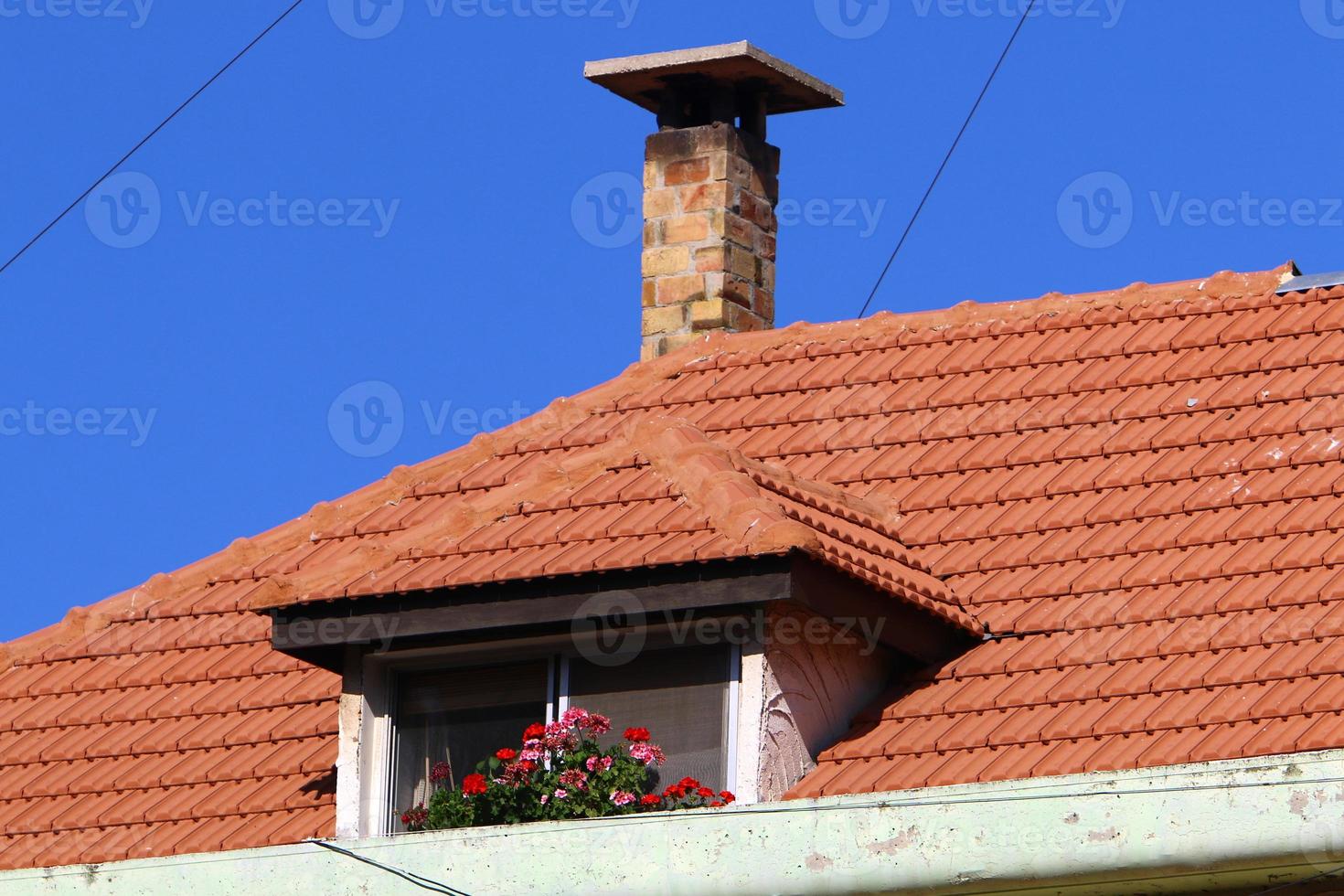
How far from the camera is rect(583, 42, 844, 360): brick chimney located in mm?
16500

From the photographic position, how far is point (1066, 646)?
12.0 metres

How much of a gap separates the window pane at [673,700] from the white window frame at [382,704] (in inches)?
2.9

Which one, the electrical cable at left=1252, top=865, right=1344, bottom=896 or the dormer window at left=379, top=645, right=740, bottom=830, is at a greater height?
the dormer window at left=379, top=645, right=740, bottom=830

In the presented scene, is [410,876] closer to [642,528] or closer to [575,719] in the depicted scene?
[575,719]

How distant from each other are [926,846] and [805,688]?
1.46m

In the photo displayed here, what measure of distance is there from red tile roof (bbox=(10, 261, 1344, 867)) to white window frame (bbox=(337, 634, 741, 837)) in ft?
0.96

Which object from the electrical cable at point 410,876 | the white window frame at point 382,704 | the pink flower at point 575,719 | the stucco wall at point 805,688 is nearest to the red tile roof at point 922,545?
the stucco wall at point 805,688

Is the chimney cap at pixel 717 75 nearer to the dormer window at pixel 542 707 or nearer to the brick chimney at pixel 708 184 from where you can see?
the brick chimney at pixel 708 184

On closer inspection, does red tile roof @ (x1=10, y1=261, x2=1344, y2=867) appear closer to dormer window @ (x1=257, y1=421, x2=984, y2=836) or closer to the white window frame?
dormer window @ (x1=257, y1=421, x2=984, y2=836)

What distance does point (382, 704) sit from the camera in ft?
41.5

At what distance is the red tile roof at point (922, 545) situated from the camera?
11.6 m

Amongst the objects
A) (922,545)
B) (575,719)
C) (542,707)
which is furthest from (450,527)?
(922,545)

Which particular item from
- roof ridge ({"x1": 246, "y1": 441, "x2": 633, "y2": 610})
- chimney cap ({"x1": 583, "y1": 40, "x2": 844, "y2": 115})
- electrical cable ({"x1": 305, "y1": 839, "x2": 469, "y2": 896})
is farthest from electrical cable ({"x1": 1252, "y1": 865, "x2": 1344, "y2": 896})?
chimney cap ({"x1": 583, "y1": 40, "x2": 844, "y2": 115})

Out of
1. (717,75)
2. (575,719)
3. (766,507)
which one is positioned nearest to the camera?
(575,719)
